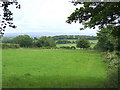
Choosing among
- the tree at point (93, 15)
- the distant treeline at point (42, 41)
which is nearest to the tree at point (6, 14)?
the distant treeline at point (42, 41)

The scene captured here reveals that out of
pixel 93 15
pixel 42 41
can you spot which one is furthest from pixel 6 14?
pixel 42 41

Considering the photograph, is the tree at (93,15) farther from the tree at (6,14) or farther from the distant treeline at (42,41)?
the distant treeline at (42,41)

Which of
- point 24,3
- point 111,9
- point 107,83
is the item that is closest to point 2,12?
point 24,3

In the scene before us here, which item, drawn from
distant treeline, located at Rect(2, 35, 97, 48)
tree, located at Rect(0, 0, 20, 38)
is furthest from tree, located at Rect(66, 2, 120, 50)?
distant treeline, located at Rect(2, 35, 97, 48)

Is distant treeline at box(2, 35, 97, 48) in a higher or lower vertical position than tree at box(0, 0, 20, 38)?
lower

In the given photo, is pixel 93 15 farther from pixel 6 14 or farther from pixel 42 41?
pixel 42 41

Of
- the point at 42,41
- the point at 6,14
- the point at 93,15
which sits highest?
the point at 6,14

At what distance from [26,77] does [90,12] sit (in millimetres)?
3012

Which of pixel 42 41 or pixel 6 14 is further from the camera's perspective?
pixel 42 41

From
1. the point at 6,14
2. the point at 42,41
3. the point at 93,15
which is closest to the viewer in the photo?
the point at 93,15

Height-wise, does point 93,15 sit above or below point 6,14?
below

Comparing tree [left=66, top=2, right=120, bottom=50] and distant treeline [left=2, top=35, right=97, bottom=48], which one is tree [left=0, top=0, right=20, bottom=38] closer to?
distant treeline [left=2, top=35, right=97, bottom=48]

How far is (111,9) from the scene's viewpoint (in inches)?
117

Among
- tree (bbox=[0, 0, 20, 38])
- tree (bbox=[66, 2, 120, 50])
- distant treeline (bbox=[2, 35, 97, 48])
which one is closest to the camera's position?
tree (bbox=[66, 2, 120, 50])
